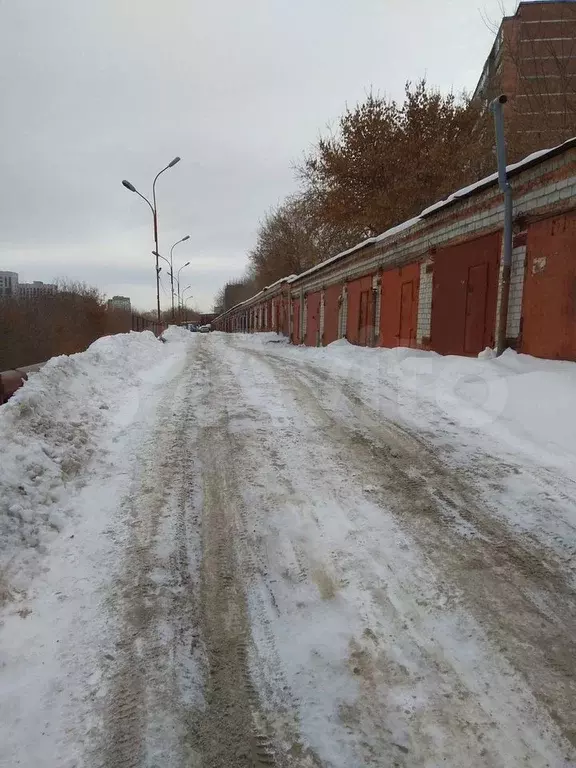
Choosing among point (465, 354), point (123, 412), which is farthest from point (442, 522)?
point (465, 354)

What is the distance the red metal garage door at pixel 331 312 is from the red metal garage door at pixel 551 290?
40.5ft

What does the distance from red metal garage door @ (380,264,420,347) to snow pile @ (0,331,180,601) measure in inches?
337

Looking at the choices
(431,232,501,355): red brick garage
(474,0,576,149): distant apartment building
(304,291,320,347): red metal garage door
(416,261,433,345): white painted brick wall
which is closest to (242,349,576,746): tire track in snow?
(431,232,501,355): red brick garage

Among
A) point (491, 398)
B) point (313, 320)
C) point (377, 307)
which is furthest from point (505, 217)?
point (313, 320)

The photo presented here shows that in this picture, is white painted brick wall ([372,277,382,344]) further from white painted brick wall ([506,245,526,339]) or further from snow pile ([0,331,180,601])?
snow pile ([0,331,180,601])

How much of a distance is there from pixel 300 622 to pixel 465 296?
9.42 meters

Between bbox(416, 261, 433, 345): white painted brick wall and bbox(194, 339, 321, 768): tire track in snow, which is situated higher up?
bbox(416, 261, 433, 345): white painted brick wall

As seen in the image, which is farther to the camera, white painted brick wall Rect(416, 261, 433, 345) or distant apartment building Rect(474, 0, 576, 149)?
distant apartment building Rect(474, 0, 576, 149)

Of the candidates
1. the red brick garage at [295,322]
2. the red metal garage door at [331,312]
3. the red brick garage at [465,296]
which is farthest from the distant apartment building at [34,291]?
the red brick garage at [465,296]

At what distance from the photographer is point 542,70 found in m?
18.1

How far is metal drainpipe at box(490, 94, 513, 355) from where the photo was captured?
8200 mm

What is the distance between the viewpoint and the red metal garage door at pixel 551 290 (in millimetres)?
7227

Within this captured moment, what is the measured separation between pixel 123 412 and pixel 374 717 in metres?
5.44

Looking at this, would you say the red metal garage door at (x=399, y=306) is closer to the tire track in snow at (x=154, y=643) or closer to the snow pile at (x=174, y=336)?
the tire track in snow at (x=154, y=643)
